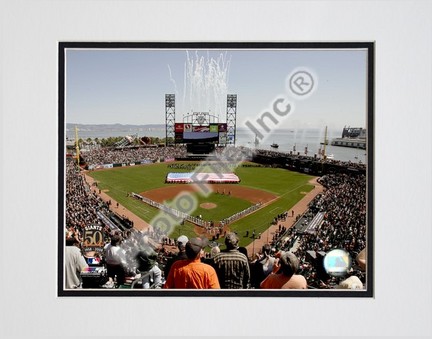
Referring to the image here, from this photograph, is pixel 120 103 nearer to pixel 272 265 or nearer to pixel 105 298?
pixel 105 298

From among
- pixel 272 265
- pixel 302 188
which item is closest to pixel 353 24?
pixel 302 188

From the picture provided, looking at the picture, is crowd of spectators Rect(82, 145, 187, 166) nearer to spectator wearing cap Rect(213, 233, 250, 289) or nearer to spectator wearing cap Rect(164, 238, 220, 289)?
spectator wearing cap Rect(164, 238, 220, 289)

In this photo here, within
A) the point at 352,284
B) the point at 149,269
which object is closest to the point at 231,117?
the point at 149,269

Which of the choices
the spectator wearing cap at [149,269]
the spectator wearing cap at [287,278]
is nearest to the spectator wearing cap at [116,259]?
the spectator wearing cap at [149,269]

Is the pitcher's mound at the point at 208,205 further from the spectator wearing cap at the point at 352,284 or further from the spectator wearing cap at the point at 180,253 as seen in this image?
the spectator wearing cap at the point at 352,284

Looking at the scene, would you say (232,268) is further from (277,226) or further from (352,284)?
(352,284)

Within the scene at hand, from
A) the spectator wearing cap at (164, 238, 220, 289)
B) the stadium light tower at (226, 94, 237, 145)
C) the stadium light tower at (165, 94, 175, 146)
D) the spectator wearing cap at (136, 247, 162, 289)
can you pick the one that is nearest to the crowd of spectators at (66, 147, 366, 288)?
the spectator wearing cap at (136, 247, 162, 289)
